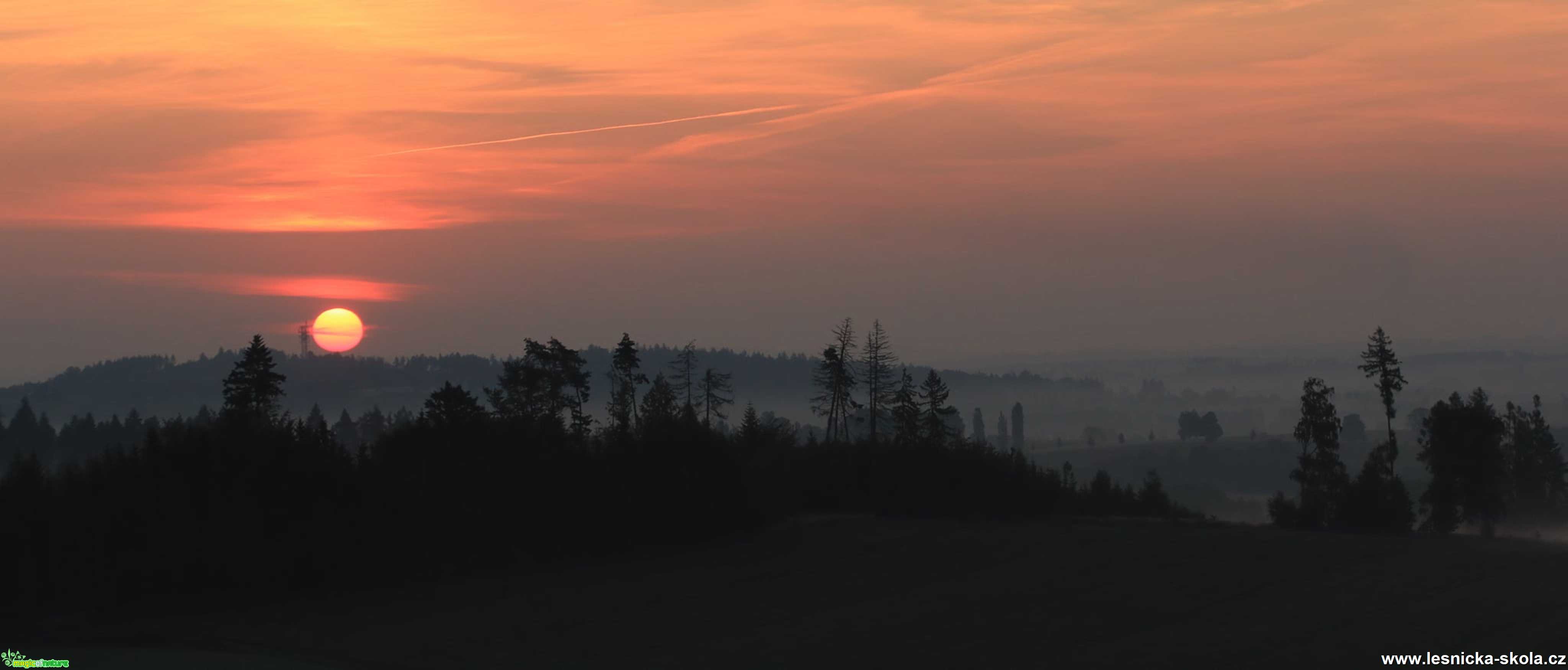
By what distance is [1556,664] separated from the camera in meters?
32.7

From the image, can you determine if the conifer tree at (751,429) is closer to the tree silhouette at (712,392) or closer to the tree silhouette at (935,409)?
the tree silhouette at (935,409)

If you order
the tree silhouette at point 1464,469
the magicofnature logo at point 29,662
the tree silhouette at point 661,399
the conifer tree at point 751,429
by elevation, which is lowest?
the magicofnature logo at point 29,662

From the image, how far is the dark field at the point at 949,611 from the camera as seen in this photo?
126ft

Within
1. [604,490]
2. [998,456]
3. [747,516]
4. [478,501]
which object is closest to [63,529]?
[478,501]

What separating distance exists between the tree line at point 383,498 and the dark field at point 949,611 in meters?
2.71

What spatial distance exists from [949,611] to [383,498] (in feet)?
89.0

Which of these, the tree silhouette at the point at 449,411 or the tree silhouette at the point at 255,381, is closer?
the tree silhouette at the point at 449,411

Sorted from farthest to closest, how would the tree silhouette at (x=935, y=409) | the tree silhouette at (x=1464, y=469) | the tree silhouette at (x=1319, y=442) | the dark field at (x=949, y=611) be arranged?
the tree silhouette at (x=935, y=409)
the tree silhouette at (x=1319, y=442)
the tree silhouette at (x=1464, y=469)
the dark field at (x=949, y=611)

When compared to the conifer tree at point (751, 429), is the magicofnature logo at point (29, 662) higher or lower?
lower

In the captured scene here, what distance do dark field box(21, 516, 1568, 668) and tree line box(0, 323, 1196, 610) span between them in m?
2.71

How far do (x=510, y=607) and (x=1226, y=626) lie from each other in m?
25.0

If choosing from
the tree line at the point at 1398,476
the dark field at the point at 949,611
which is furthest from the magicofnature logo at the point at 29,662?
the tree line at the point at 1398,476

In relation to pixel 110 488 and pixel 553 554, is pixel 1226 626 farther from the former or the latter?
pixel 110 488

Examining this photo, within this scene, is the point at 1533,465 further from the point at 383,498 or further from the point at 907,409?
the point at 383,498
